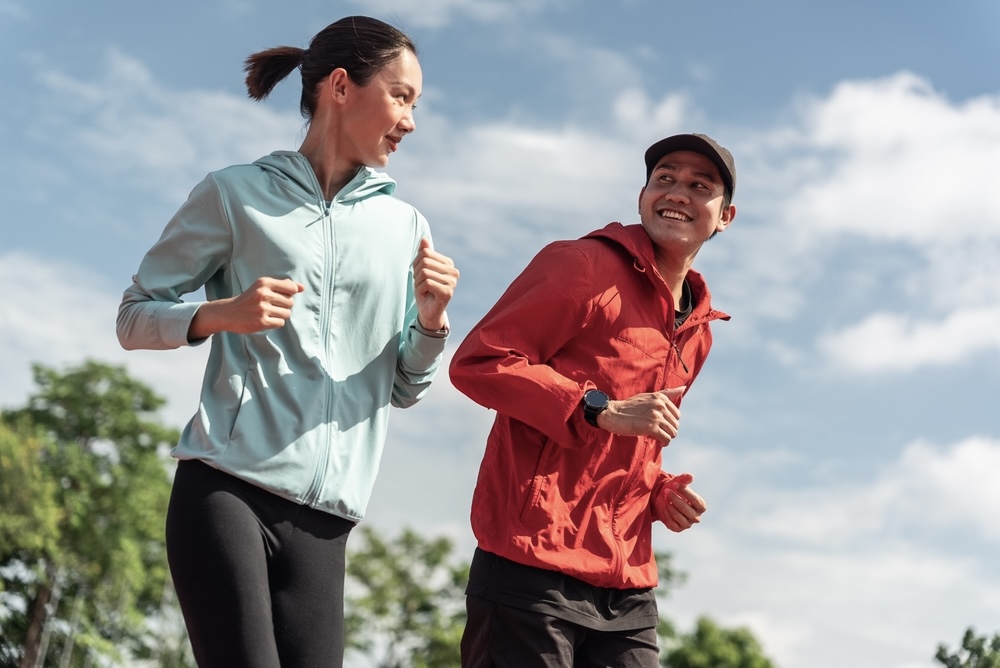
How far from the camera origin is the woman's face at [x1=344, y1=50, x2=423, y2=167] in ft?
14.3

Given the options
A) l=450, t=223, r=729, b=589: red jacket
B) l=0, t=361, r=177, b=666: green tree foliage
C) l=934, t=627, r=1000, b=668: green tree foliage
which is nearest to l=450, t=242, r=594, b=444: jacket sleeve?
l=450, t=223, r=729, b=589: red jacket

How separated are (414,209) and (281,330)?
833 millimetres

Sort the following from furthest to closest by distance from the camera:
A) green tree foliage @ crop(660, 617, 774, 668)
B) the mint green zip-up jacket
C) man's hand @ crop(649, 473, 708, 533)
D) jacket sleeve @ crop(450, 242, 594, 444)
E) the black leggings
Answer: green tree foliage @ crop(660, 617, 774, 668) < man's hand @ crop(649, 473, 708, 533) < jacket sleeve @ crop(450, 242, 594, 444) < the mint green zip-up jacket < the black leggings

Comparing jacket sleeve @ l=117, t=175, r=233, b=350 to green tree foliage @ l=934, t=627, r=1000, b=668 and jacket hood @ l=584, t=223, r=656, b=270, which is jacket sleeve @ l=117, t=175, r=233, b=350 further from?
green tree foliage @ l=934, t=627, r=1000, b=668

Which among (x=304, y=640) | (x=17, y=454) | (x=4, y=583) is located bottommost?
(x=304, y=640)

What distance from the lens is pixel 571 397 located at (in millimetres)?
4332

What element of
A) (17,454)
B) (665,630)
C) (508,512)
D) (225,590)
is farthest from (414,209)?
(665,630)

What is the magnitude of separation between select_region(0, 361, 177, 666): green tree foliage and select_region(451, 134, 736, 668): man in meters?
41.1

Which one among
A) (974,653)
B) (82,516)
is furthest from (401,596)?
(974,653)

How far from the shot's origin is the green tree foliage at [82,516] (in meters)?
43.2

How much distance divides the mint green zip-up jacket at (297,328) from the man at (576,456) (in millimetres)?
394

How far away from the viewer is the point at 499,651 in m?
4.43

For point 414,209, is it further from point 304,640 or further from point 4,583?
point 4,583

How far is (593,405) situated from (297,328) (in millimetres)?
1046
